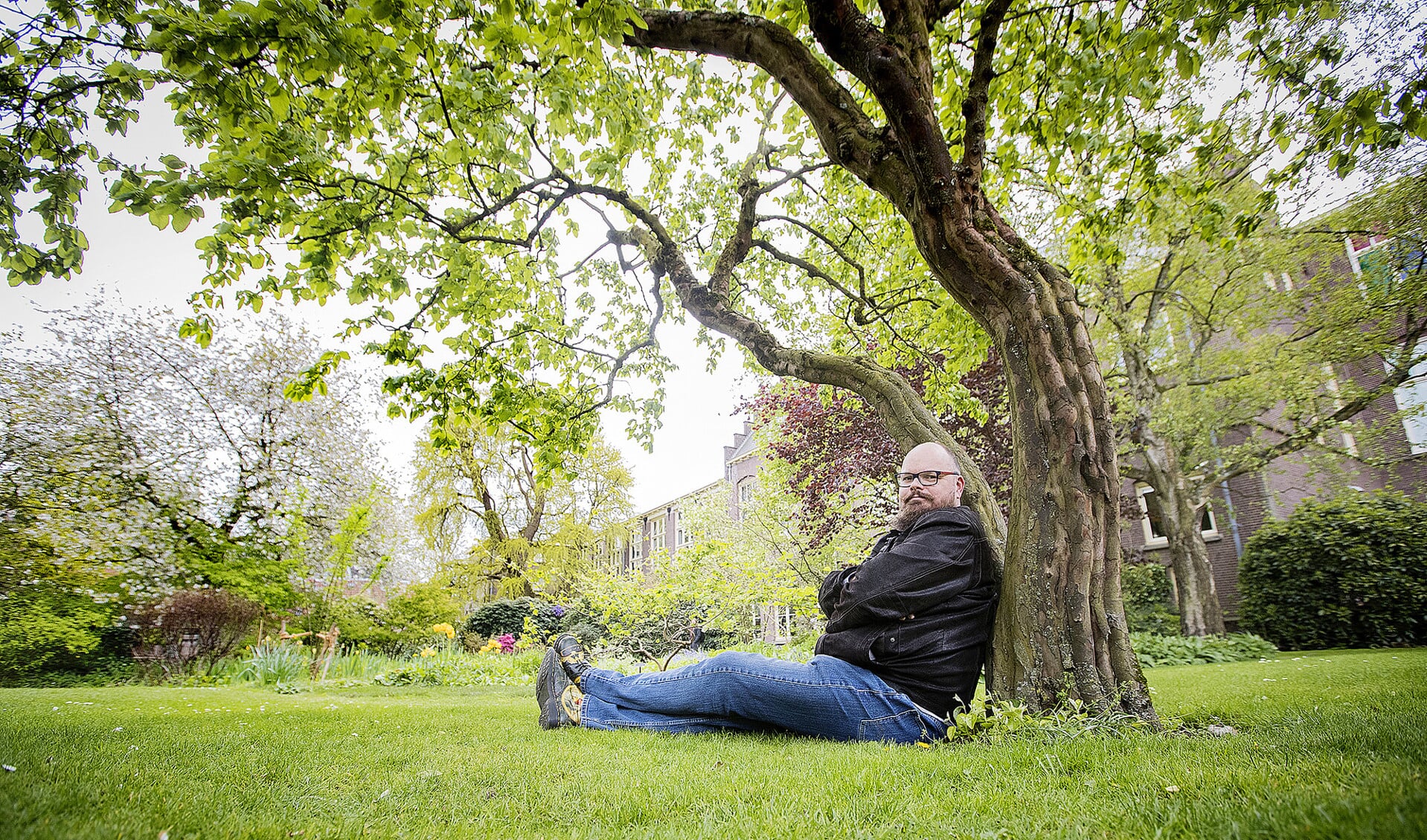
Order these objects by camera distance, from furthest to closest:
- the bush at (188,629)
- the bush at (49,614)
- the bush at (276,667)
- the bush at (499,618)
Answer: the bush at (499,618) → the bush at (188,629) → the bush at (276,667) → the bush at (49,614)

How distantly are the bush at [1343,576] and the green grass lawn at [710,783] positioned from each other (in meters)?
9.67

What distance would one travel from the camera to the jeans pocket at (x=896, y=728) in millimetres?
3242

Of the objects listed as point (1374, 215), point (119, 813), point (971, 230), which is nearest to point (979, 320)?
point (971, 230)

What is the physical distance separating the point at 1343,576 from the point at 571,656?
45.2ft

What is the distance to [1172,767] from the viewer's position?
7.04 ft

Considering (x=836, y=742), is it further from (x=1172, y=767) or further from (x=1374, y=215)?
(x=1374, y=215)

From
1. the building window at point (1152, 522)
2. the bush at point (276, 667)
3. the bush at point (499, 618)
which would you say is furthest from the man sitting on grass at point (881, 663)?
the bush at point (499, 618)

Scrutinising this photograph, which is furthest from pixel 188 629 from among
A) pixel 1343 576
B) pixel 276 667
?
pixel 1343 576

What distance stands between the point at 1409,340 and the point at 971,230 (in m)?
12.4

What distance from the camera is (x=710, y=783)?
7.61 ft

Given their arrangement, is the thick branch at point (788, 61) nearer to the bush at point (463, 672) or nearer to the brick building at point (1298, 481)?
the bush at point (463, 672)

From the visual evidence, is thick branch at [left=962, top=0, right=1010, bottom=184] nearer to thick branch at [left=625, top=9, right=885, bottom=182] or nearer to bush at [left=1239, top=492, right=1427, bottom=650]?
thick branch at [left=625, top=9, right=885, bottom=182]

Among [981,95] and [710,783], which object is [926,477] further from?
[981,95]

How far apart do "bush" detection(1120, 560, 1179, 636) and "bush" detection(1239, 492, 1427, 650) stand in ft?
6.66
